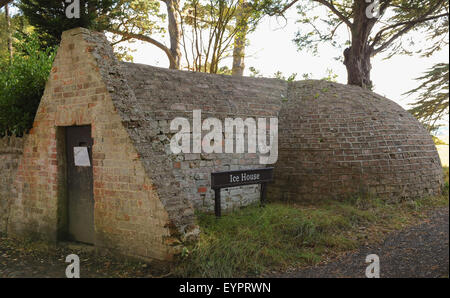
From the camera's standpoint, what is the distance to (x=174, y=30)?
56.1ft

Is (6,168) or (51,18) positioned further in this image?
(51,18)

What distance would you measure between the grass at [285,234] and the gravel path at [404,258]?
0.91 feet

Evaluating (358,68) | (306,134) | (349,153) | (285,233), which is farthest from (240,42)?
(285,233)

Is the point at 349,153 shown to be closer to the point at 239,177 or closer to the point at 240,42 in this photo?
the point at 239,177

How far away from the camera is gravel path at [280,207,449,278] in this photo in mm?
4449

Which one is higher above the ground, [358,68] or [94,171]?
[358,68]

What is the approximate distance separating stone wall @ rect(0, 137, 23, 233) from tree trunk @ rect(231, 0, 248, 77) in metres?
9.05

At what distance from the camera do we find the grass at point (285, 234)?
204 inches

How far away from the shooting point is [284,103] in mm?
10094

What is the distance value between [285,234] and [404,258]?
190 cm

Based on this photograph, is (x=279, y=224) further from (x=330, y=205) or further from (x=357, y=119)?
(x=357, y=119)

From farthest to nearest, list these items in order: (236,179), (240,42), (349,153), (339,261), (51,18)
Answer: (240,42)
(51,18)
(349,153)
(236,179)
(339,261)

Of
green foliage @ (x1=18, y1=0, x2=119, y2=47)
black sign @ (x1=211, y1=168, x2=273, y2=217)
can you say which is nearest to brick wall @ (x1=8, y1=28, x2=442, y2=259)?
black sign @ (x1=211, y1=168, x2=273, y2=217)

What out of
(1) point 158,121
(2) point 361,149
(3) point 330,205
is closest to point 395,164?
(2) point 361,149
